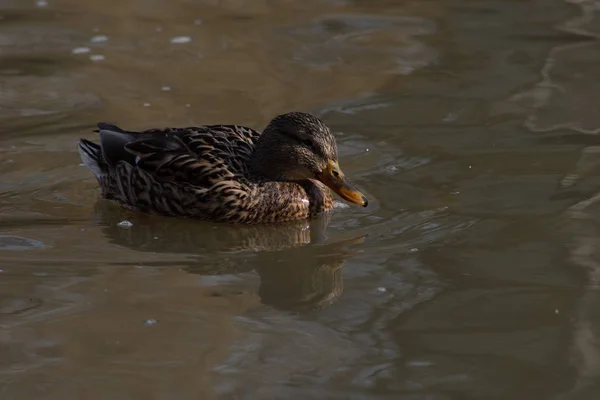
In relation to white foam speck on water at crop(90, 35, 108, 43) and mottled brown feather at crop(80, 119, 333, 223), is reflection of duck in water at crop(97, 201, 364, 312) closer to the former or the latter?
mottled brown feather at crop(80, 119, 333, 223)

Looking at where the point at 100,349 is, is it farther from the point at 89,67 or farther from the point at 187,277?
the point at 89,67

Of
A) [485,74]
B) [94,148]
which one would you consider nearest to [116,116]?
[94,148]

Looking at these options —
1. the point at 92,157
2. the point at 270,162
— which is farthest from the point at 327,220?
the point at 92,157

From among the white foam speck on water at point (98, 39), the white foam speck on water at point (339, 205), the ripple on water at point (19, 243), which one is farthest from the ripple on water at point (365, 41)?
the ripple on water at point (19, 243)

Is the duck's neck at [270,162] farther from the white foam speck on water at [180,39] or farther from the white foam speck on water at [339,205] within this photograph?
the white foam speck on water at [180,39]

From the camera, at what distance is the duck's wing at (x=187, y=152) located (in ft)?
25.3

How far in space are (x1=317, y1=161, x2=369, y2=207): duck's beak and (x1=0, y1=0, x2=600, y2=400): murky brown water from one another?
16 centimetres

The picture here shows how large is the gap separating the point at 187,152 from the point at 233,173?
0.36 metres

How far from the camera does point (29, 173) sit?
27.7ft

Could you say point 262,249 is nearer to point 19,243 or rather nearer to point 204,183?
point 204,183

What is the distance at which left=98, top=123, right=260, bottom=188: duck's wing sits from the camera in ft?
25.3

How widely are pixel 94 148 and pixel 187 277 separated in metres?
2.32

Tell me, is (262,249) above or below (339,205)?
above

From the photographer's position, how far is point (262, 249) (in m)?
6.99
